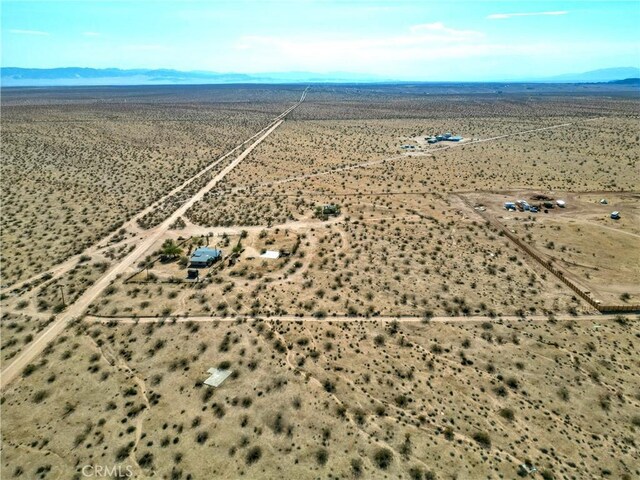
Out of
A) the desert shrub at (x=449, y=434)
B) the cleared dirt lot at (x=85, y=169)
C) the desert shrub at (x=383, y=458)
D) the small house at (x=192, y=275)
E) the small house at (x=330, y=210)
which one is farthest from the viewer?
the small house at (x=330, y=210)

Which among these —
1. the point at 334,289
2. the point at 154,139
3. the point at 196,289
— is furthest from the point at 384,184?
the point at 154,139

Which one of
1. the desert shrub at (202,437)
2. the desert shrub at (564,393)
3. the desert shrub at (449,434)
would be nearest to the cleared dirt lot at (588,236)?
the desert shrub at (564,393)

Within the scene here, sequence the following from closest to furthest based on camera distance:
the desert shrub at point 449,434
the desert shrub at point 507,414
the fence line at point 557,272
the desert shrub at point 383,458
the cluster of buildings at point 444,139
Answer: the desert shrub at point 383,458 → the desert shrub at point 449,434 → the desert shrub at point 507,414 → the fence line at point 557,272 → the cluster of buildings at point 444,139

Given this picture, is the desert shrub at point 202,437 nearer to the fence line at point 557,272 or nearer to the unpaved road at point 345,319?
the unpaved road at point 345,319

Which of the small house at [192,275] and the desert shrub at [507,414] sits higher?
the small house at [192,275]

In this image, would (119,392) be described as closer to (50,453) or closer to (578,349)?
(50,453)

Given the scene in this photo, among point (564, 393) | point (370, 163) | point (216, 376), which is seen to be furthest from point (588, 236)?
point (370, 163)
